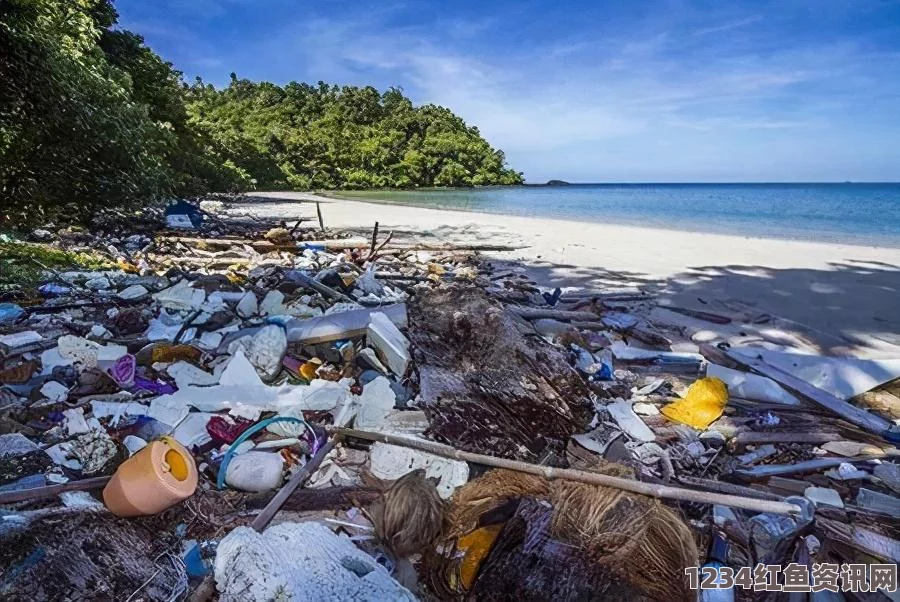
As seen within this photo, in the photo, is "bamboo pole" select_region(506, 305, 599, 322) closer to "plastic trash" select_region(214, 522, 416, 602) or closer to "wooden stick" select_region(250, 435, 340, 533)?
"wooden stick" select_region(250, 435, 340, 533)

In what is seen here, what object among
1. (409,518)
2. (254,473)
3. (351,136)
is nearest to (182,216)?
(254,473)

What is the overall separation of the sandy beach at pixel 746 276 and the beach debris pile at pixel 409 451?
1.27 m

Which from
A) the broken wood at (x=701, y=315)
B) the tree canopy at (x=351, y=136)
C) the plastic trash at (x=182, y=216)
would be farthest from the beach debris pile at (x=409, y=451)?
the tree canopy at (x=351, y=136)

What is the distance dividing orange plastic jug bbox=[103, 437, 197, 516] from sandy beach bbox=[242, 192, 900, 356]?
6.01 metres

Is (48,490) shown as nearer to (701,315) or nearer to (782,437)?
(782,437)

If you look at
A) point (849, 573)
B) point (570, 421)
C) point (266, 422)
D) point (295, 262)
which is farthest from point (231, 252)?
point (849, 573)

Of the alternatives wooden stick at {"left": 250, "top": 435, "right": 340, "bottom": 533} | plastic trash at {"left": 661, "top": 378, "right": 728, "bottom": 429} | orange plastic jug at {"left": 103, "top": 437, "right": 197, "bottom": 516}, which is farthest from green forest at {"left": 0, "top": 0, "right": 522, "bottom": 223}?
plastic trash at {"left": 661, "top": 378, "right": 728, "bottom": 429}

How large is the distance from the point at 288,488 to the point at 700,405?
10.2 ft

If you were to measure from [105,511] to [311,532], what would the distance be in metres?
1.12

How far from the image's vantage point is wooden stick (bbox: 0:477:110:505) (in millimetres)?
2451

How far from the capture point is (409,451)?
120 inches

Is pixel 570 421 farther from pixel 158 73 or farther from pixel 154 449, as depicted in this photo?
pixel 158 73

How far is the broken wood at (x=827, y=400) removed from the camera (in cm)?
360

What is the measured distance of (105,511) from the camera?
2.45 metres
